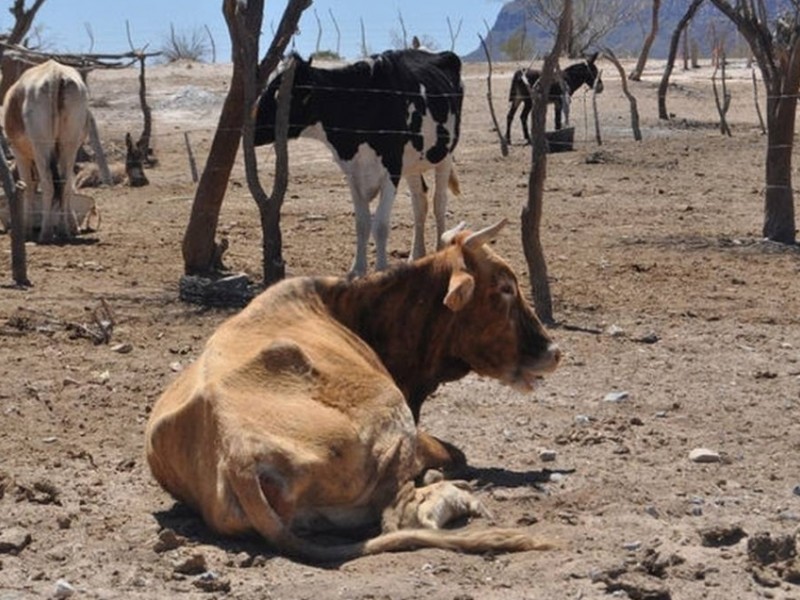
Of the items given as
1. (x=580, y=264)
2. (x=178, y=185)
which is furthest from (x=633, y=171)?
(x=580, y=264)

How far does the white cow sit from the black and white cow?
395cm

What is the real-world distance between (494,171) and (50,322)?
12.1 metres

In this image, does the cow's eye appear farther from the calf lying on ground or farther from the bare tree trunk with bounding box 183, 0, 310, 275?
the calf lying on ground

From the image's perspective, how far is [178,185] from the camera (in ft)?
74.3

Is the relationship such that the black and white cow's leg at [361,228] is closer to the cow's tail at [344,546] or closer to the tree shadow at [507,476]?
the tree shadow at [507,476]

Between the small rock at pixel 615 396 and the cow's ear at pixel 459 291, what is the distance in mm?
1829

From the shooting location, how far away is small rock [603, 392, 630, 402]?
934cm

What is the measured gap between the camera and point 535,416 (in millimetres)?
8992

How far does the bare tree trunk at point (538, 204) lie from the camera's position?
11922 mm

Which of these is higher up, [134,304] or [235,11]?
[235,11]

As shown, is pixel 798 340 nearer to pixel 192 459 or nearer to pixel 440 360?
pixel 440 360

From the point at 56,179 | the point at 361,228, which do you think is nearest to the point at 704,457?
the point at 361,228

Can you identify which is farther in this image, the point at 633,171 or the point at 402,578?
the point at 633,171

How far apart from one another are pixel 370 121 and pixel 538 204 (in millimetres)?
2501
